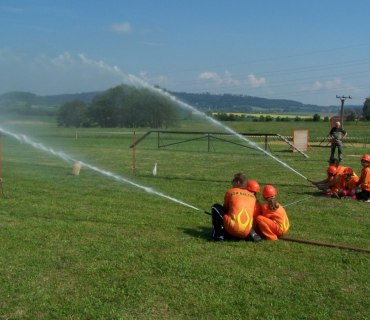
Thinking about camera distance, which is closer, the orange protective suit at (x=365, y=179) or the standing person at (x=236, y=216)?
the standing person at (x=236, y=216)

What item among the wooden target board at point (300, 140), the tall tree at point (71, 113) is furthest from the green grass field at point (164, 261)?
the wooden target board at point (300, 140)

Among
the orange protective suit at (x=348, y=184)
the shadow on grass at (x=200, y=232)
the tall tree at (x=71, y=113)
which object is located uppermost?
the tall tree at (x=71, y=113)

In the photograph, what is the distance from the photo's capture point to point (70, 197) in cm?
1274

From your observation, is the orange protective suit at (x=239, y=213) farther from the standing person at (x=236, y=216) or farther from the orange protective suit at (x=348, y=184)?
the orange protective suit at (x=348, y=184)

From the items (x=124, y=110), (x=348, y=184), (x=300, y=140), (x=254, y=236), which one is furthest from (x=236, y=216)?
(x=124, y=110)

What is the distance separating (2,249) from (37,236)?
0.90m

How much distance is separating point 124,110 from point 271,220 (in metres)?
27.7

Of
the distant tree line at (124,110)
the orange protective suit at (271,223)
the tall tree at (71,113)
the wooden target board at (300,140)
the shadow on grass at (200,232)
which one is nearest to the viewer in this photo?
the orange protective suit at (271,223)

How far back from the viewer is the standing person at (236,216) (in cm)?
797

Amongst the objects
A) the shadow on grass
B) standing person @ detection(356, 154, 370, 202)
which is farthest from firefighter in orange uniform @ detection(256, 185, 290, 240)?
standing person @ detection(356, 154, 370, 202)

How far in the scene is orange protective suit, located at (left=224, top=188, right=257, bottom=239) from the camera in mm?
7961

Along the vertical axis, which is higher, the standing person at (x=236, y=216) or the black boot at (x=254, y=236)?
the standing person at (x=236, y=216)

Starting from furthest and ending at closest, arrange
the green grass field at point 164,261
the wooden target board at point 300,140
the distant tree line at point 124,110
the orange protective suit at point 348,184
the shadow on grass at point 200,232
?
the wooden target board at point 300,140
the distant tree line at point 124,110
the orange protective suit at point 348,184
the shadow on grass at point 200,232
the green grass field at point 164,261

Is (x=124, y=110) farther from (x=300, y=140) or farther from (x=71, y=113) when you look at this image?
(x=300, y=140)
